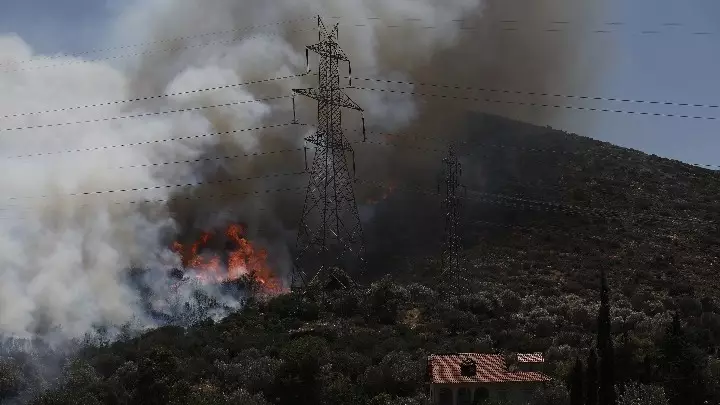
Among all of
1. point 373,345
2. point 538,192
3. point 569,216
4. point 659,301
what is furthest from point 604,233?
point 373,345

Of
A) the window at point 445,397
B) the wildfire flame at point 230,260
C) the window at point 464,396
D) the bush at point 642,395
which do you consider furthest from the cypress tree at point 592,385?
the wildfire flame at point 230,260

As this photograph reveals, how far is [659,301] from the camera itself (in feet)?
248

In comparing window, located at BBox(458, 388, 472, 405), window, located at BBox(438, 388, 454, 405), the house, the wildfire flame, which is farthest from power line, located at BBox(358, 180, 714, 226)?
window, located at BBox(438, 388, 454, 405)

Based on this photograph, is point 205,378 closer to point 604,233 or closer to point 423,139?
point 604,233

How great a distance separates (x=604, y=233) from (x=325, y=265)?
103 feet

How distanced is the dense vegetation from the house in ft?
6.44

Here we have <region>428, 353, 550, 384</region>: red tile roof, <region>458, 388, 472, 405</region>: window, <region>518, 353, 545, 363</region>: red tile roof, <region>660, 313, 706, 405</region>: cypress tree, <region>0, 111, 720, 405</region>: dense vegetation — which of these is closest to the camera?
<region>660, 313, 706, 405</region>: cypress tree

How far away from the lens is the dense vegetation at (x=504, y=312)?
56188mm

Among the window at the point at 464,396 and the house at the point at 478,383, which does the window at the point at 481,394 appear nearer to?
the house at the point at 478,383

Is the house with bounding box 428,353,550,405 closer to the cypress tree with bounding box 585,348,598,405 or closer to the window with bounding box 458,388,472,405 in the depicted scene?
the window with bounding box 458,388,472,405

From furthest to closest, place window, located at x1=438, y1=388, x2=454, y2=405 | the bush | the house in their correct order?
window, located at x1=438, y1=388, x2=454, y2=405 → the house → the bush

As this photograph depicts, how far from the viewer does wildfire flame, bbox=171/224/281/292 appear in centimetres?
8544

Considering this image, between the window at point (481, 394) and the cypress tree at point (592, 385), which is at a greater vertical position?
the cypress tree at point (592, 385)

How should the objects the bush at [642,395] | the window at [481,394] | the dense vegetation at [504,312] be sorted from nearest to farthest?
the bush at [642,395]
the window at [481,394]
the dense vegetation at [504,312]
